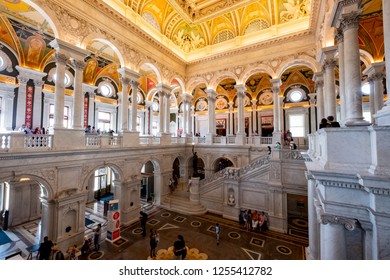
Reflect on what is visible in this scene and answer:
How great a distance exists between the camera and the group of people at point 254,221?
11.1m

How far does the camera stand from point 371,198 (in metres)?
3.52

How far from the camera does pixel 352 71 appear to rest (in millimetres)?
4938

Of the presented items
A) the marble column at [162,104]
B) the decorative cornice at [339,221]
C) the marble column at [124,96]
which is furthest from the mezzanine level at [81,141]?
the decorative cornice at [339,221]

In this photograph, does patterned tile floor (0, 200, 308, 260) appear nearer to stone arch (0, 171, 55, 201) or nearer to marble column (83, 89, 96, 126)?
stone arch (0, 171, 55, 201)

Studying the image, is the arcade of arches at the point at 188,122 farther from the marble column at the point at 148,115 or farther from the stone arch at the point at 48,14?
the marble column at the point at 148,115

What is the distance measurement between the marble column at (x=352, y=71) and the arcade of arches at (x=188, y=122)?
0.03 metres

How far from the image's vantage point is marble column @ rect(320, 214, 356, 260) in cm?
378

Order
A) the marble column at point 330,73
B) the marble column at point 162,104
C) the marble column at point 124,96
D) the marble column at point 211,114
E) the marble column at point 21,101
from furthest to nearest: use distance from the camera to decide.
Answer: the marble column at point 211,114 < the marble column at point 162,104 < the marble column at point 124,96 < the marble column at point 21,101 < the marble column at point 330,73

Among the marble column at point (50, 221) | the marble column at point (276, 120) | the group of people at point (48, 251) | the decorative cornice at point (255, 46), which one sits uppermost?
the decorative cornice at point (255, 46)

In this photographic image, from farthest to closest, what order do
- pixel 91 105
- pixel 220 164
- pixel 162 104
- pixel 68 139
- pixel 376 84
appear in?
1. pixel 220 164
2. pixel 91 105
3. pixel 162 104
4. pixel 376 84
5. pixel 68 139

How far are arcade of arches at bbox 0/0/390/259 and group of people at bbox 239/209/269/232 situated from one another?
0.55 m

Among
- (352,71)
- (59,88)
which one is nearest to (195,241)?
(352,71)

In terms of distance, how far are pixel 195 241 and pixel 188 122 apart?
11745 millimetres

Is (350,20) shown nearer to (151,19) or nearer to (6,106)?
(151,19)
